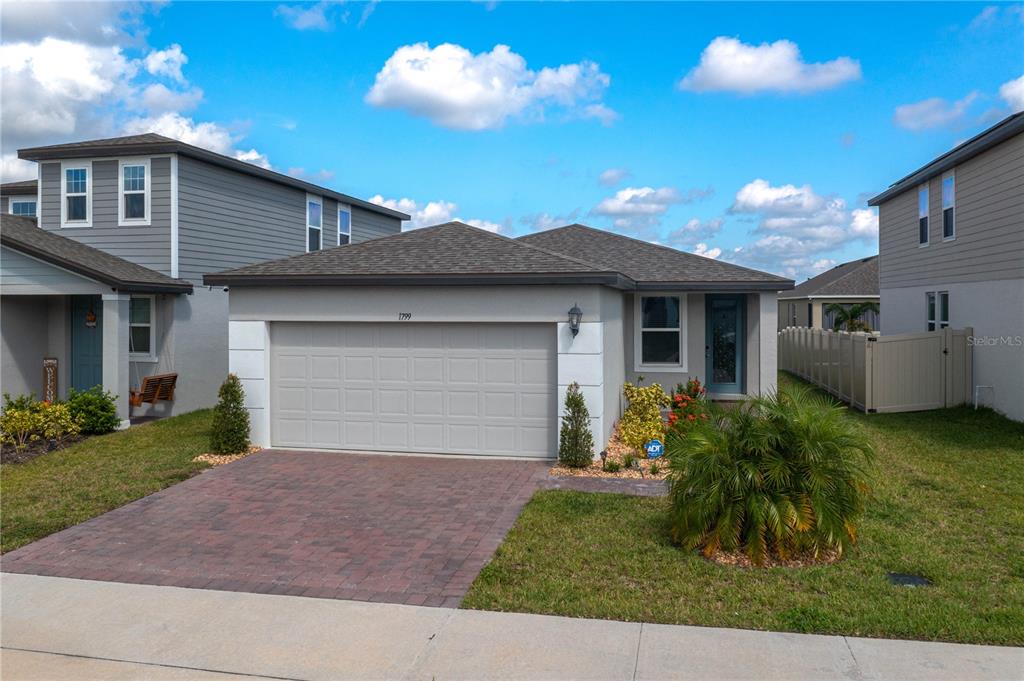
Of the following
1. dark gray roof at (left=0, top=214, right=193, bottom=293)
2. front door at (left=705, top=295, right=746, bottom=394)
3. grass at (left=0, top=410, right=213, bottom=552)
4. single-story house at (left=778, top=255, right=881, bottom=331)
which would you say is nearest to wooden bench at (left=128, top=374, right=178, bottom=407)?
grass at (left=0, top=410, right=213, bottom=552)

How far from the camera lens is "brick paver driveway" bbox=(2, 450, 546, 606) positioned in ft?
22.6

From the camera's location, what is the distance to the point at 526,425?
39.4ft

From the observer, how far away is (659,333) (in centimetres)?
1595

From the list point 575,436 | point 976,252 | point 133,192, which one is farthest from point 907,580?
point 133,192

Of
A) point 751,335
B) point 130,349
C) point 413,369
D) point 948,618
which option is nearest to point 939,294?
point 751,335

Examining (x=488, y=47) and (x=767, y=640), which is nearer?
(x=767, y=640)

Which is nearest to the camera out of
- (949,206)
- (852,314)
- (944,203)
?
(949,206)

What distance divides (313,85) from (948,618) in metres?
15.5

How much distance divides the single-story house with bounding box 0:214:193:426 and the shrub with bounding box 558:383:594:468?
29.6 ft

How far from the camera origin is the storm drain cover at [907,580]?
662 centimetres

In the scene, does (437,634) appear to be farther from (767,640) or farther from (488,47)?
(488,47)

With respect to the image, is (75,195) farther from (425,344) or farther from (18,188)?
(425,344)

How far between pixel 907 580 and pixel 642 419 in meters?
6.44

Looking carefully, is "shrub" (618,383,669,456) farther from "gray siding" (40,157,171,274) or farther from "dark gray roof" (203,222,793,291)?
"gray siding" (40,157,171,274)
